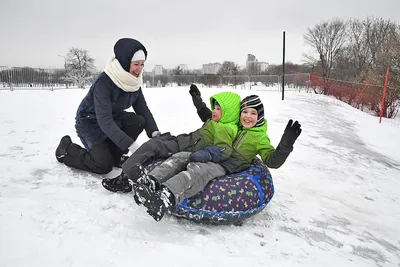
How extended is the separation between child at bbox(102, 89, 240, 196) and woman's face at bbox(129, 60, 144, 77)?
0.68 metres

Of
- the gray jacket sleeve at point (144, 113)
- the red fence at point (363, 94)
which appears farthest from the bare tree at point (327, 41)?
the gray jacket sleeve at point (144, 113)

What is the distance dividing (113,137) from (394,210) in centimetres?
307

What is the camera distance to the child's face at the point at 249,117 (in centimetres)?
270

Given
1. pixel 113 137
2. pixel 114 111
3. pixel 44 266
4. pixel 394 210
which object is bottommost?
pixel 394 210

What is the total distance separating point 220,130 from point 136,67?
39.8 inches

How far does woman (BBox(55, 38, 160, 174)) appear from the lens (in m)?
2.71

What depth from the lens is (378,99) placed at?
1783cm

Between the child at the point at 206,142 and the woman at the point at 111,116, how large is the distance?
252 millimetres

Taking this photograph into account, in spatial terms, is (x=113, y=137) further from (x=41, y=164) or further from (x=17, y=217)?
(x=41, y=164)

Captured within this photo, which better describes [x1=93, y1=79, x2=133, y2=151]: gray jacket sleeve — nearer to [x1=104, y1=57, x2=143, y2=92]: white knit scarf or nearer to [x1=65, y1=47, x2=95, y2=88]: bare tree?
[x1=104, y1=57, x2=143, y2=92]: white knit scarf

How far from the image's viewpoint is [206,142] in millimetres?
2764

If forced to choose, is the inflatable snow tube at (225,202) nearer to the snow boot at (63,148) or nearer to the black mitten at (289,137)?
the black mitten at (289,137)

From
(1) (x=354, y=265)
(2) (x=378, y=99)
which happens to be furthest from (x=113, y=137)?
(2) (x=378, y=99)

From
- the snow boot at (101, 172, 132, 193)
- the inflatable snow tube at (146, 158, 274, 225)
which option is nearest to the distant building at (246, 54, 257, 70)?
the snow boot at (101, 172, 132, 193)
